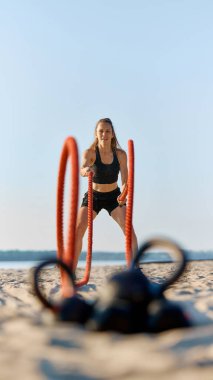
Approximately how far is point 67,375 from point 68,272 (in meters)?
1.23

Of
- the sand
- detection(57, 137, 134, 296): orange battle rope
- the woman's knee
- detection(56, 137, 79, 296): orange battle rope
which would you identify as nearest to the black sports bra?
detection(57, 137, 134, 296): orange battle rope

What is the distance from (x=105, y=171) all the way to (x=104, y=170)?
0.02 m

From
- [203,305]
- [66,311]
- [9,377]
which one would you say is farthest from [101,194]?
[9,377]

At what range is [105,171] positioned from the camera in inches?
258

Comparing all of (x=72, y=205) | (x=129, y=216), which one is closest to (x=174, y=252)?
(x=72, y=205)

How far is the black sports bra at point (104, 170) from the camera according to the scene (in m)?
6.54

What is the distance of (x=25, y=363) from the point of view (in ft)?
8.15

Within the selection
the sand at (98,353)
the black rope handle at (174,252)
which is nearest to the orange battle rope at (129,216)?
the black rope handle at (174,252)

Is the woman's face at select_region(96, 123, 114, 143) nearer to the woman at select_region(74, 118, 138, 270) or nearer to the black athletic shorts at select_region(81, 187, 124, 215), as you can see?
the woman at select_region(74, 118, 138, 270)

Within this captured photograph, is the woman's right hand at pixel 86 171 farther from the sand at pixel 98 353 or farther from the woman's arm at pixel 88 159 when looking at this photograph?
the sand at pixel 98 353

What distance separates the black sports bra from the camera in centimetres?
654

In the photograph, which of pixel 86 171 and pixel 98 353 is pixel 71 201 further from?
pixel 98 353

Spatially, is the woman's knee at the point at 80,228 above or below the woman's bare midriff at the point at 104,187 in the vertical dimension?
below

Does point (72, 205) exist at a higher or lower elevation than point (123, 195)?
lower
